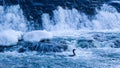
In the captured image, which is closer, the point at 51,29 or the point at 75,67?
the point at 75,67

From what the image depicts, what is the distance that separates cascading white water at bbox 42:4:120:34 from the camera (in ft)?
85.9

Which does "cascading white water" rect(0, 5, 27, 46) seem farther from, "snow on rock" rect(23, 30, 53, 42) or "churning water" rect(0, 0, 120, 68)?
"snow on rock" rect(23, 30, 53, 42)

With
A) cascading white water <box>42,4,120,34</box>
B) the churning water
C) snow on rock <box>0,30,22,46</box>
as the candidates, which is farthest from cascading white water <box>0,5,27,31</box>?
snow on rock <box>0,30,22,46</box>

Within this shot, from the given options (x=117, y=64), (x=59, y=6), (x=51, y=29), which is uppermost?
(x=59, y=6)

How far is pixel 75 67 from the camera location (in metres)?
16.6

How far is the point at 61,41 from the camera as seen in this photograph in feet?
68.5

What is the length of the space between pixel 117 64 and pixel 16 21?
10.8 metres

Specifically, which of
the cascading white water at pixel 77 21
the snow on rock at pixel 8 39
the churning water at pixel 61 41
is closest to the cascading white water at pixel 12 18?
the churning water at pixel 61 41

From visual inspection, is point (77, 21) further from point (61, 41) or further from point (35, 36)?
point (35, 36)

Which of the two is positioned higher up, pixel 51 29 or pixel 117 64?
pixel 51 29

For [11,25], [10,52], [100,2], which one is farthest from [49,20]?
[10,52]

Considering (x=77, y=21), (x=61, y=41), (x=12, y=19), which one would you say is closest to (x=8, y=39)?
(x=61, y=41)

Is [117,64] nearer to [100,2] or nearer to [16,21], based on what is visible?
[16,21]

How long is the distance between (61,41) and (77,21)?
6495mm
